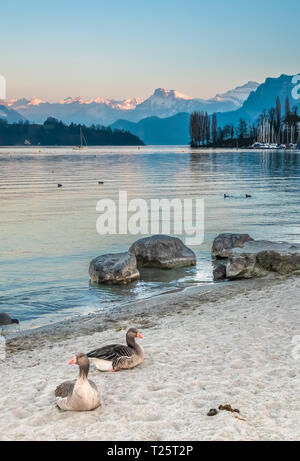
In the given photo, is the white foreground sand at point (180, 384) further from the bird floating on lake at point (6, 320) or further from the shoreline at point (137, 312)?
the bird floating on lake at point (6, 320)

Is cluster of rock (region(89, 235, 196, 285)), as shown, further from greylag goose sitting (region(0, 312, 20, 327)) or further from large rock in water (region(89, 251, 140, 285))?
greylag goose sitting (region(0, 312, 20, 327))

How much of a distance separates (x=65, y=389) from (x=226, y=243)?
14.5m

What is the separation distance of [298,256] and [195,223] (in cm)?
1380

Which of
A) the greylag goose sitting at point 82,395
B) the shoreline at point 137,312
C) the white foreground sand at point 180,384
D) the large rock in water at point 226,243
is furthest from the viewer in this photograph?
the large rock in water at point 226,243

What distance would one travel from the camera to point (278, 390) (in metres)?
8.08

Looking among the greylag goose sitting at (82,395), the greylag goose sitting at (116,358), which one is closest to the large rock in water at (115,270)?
the greylag goose sitting at (116,358)

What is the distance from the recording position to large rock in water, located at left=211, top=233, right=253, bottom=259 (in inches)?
843

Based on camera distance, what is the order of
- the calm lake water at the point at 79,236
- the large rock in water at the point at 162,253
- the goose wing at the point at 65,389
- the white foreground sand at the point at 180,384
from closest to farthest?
the white foreground sand at the point at 180,384 < the goose wing at the point at 65,389 < the calm lake water at the point at 79,236 < the large rock in water at the point at 162,253

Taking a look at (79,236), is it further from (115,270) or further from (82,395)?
(82,395)

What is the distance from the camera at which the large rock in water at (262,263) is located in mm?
17781

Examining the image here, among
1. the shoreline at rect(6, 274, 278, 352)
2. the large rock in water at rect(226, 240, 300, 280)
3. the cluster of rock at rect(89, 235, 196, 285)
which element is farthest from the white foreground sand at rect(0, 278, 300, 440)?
the cluster of rock at rect(89, 235, 196, 285)

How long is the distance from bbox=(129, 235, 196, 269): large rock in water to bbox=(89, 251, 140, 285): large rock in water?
5.46 feet
